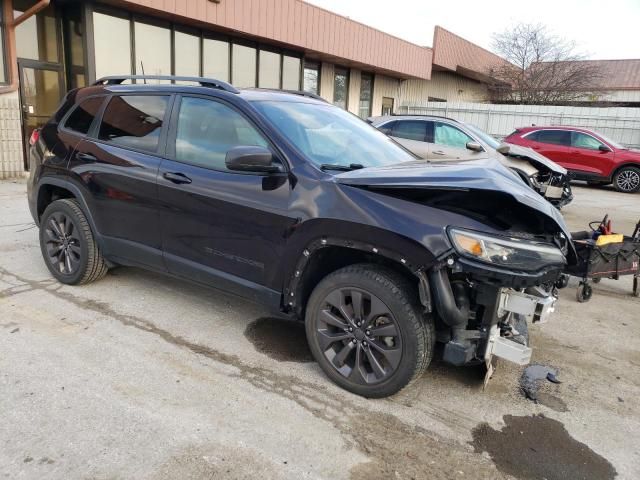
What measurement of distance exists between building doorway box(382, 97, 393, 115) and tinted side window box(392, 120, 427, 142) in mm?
12868

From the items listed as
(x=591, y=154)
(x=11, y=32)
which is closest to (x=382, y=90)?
(x=591, y=154)

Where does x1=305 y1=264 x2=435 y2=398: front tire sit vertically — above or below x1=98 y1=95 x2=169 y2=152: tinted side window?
below

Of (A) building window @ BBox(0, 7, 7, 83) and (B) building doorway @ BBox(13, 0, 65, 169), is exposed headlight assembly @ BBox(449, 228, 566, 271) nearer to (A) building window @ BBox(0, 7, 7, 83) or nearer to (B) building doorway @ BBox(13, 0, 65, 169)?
(A) building window @ BBox(0, 7, 7, 83)

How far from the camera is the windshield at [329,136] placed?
3445 mm

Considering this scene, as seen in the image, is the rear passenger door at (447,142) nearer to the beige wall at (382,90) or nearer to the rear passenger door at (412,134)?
Answer: the rear passenger door at (412,134)

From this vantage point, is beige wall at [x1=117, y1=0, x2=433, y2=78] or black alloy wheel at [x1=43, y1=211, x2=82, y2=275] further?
beige wall at [x1=117, y1=0, x2=433, y2=78]

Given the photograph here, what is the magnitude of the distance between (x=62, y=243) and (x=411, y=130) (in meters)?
7.89

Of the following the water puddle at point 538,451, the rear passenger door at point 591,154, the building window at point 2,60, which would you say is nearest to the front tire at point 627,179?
the rear passenger door at point 591,154

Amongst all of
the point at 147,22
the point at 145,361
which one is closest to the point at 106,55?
the point at 147,22

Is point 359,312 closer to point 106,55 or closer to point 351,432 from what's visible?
point 351,432

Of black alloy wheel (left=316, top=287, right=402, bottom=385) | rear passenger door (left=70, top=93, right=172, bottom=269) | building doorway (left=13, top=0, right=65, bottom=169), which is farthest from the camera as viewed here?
building doorway (left=13, top=0, right=65, bottom=169)

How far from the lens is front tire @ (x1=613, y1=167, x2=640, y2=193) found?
1431 cm

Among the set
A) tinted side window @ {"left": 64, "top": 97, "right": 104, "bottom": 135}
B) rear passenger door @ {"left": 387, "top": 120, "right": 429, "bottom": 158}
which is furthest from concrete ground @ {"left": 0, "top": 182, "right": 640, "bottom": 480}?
rear passenger door @ {"left": 387, "top": 120, "right": 429, "bottom": 158}

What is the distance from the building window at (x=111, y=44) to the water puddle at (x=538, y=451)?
11372mm
